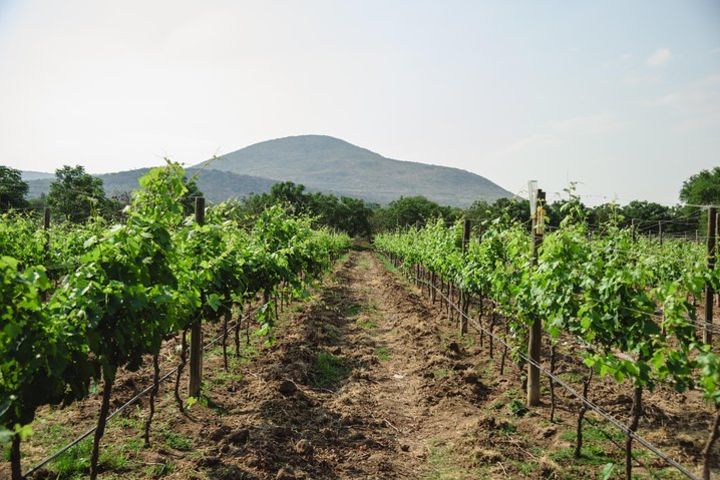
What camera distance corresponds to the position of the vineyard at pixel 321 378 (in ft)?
11.2

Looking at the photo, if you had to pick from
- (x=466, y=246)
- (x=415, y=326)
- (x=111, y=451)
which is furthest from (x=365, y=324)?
(x=111, y=451)

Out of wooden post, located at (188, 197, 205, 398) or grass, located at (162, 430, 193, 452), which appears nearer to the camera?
grass, located at (162, 430, 193, 452)

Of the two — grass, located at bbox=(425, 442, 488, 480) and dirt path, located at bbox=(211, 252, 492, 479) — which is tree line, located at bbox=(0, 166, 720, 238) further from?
grass, located at bbox=(425, 442, 488, 480)

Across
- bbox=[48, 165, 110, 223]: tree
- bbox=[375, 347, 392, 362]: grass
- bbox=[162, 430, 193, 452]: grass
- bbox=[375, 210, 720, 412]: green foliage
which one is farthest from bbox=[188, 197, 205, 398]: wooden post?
bbox=[48, 165, 110, 223]: tree

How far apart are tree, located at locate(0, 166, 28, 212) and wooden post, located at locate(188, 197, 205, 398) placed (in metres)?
41.6

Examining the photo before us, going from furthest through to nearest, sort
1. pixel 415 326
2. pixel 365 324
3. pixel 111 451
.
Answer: pixel 365 324
pixel 415 326
pixel 111 451

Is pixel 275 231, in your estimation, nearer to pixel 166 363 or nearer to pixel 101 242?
pixel 166 363

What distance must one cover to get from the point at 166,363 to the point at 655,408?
7.17 metres

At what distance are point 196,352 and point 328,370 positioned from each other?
241 centimetres

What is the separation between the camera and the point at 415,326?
11188 mm

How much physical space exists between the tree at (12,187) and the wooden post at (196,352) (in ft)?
136

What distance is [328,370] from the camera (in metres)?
8.19

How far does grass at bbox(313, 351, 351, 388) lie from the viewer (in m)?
7.63

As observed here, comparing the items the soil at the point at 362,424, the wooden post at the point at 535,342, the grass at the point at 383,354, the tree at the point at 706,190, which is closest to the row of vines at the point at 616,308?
the wooden post at the point at 535,342
